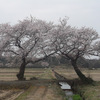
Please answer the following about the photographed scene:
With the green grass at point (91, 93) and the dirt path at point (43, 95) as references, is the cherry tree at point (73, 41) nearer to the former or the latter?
the green grass at point (91, 93)

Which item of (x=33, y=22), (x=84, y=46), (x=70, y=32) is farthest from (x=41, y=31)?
(x=84, y=46)

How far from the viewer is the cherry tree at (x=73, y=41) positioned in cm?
2470

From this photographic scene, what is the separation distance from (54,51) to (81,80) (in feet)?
17.5

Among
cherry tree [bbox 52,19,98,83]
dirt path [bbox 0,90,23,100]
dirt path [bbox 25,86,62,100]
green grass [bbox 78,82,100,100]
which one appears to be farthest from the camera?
cherry tree [bbox 52,19,98,83]

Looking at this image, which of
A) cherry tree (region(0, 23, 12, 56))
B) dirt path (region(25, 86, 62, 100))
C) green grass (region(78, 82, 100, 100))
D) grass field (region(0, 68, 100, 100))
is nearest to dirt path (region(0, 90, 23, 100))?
grass field (region(0, 68, 100, 100))

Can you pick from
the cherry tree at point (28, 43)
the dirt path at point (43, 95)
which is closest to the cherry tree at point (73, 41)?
the cherry tree at point (28, 43)

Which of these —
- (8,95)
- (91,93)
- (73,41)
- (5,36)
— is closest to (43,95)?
(8,95)

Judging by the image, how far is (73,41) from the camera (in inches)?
976

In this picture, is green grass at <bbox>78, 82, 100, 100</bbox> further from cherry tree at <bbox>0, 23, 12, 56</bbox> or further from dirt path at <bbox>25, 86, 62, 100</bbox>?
cherry tree at <bbox>0, 23, 12, 56</bbox>

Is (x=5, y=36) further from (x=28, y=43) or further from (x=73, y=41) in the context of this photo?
(x=73, y=41)

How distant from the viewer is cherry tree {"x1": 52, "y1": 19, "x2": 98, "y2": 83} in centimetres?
2470

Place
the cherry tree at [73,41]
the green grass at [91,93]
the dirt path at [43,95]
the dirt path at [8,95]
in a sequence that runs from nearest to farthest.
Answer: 1. the green grass at [91,93]
2. the dirt path at [43,95]
3. the dirt path at [8,95]
4. the cherry tree at [73,41]

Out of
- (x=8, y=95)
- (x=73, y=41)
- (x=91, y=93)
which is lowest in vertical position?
(x=8, y=95)

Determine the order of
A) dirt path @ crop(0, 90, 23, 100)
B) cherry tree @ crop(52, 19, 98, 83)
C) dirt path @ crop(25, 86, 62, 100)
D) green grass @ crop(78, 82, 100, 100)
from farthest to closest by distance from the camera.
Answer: cherry tree @ crop(52, 19, 98, 83) < dirt path @ crop(0, 90, 23, 100) < dirt path @ crop(25, 86, 62, 100) < green grass @ crop(78, 82, 100, 100)
